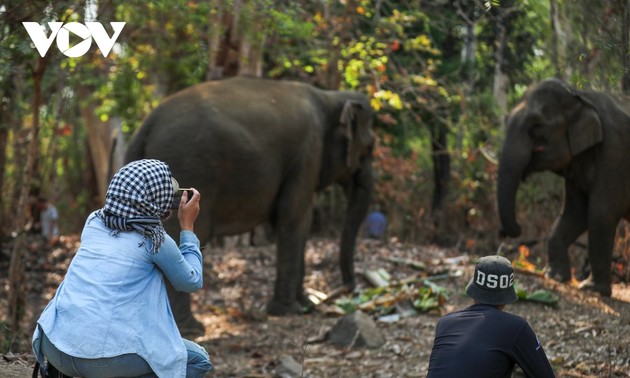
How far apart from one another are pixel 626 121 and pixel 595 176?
70cm

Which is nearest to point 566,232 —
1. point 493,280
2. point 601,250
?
point 601,250

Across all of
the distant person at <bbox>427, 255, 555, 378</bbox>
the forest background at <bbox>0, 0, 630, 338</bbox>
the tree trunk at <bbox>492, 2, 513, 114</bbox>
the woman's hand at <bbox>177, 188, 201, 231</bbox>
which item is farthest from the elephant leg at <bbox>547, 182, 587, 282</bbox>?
the tree trunk at <bbox>492, 2, 513, 114</bbox>

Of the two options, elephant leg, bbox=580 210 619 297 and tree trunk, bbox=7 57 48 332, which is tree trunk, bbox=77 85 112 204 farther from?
elephant leg, bbox=580 210 619 297

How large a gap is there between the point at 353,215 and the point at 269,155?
7.88 feet

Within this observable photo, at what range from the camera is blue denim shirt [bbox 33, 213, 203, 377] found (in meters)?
4.53

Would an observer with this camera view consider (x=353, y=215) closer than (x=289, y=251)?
No

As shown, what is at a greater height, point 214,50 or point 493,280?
point 214,50

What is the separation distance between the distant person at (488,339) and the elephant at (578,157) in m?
6.43

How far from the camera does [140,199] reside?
4.58 metres

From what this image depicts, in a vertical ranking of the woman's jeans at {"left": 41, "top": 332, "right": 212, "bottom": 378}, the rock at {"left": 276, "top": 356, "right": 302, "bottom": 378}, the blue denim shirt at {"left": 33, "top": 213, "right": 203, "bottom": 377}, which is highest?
the blue denim shirt at {"left": 33, "top": 213, "right": 203, "bottom": 377}

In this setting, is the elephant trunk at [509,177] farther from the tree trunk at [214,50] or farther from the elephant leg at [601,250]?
the tree trunk at [214,50]

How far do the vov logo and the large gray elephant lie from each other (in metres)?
2.31

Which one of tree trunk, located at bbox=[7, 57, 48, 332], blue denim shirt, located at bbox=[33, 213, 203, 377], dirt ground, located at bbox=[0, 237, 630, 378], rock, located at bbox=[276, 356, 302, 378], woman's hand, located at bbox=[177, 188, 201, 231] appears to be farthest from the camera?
tree trunk, located at bbox=[7, 57, 48, 332]

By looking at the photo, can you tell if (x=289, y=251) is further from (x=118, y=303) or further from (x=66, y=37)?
(x=118, y=303)
